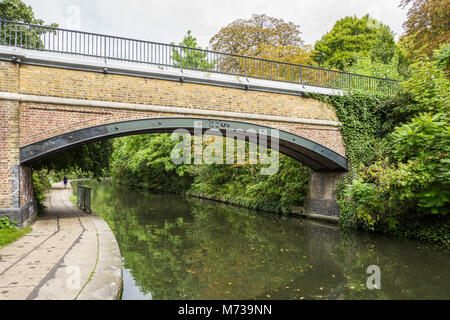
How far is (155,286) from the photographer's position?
4.98 metres

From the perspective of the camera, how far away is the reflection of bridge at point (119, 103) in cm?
743

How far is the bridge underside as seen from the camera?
25.3 feet

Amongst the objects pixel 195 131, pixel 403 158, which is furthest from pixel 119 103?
pixel 403 158

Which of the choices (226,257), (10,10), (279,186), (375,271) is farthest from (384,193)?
(10,10)

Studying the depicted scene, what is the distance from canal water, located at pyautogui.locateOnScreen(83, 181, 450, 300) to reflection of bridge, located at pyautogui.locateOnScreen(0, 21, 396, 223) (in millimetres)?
3027

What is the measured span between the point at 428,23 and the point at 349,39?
15.6 m

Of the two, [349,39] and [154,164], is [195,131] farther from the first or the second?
[349,39]

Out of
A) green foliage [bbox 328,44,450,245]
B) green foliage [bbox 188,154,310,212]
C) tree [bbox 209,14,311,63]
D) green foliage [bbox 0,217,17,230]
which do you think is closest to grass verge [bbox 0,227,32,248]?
green foliage [bbox 0,217,17,230]

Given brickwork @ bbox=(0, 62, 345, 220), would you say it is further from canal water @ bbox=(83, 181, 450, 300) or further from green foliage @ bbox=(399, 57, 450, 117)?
green foliage @ bbox=(399, 57, 450, 117)

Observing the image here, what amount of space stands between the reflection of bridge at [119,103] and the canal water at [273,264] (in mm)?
3027

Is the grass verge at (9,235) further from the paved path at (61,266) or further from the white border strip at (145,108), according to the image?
the white border strip at (145,108)

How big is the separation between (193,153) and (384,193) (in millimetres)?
14348

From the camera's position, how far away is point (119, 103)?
8.41 meters

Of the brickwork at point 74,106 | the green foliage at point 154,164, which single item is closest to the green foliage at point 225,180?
the green foliage at point 154,164
